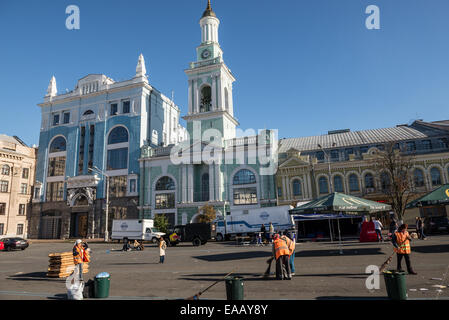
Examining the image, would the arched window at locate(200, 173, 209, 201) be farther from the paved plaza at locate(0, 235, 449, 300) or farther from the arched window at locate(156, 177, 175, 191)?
the paved plaza at locate(0, 235, 449, 300)

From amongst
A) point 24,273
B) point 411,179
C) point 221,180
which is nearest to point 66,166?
point 221,180

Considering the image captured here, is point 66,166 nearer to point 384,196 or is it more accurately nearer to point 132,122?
point 132,122

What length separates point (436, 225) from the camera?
30.8 meters

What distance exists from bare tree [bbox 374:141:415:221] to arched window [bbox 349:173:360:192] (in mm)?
2855

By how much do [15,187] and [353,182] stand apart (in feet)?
178

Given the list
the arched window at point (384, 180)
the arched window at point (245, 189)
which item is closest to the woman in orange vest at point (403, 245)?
the arched window at point (384, 180)

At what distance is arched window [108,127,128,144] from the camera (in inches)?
2096

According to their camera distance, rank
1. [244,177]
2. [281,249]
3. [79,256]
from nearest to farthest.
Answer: [281,249]
[79,256]
[244,177]

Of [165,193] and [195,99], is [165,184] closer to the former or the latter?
[165,193]

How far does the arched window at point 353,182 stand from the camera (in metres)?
42.2

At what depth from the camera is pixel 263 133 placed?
46188 mm

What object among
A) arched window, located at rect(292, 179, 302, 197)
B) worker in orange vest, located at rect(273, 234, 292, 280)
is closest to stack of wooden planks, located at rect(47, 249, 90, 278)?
worker in orange vest, located at rect(273, 234, 292, 280)

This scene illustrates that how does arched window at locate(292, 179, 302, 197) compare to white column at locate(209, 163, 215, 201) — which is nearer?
arched window at locate(292, 179, 302, 197)

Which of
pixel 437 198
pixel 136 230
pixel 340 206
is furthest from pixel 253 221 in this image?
pixel 437 198
